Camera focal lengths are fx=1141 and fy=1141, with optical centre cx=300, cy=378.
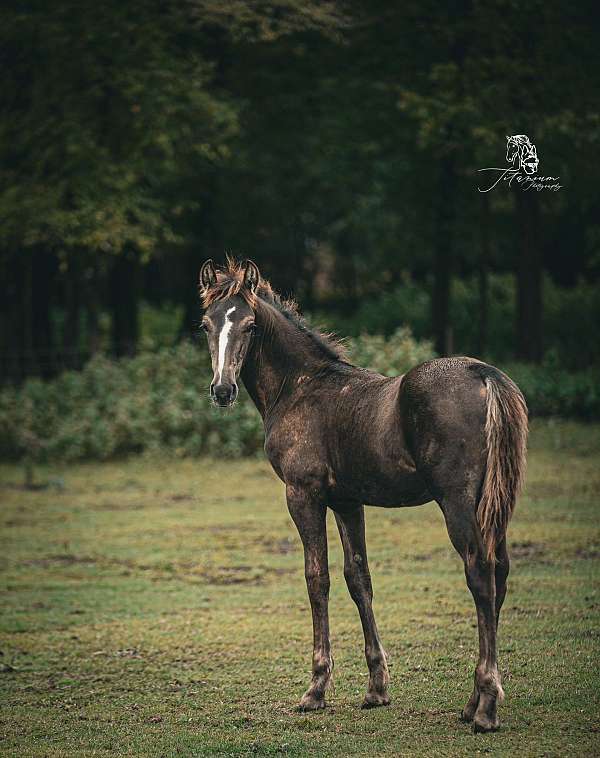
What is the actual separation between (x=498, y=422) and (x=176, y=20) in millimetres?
16137

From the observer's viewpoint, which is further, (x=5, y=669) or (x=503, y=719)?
(x=5, y=669)

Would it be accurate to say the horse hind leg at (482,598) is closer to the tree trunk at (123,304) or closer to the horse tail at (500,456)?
the horse tail at (500,456)

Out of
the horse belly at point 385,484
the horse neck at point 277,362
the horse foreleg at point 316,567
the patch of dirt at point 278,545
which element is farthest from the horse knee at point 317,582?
the patch of dirt at point 278,545

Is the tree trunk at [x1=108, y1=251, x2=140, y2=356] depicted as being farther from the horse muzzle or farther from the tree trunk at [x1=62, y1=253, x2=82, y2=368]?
the horse muzzle

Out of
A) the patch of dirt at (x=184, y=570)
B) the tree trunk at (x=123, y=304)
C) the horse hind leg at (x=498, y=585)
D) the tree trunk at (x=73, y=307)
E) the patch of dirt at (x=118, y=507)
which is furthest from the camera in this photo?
the tree trunk at (x=73, y=307)

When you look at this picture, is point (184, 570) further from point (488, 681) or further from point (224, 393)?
point (488, 681)

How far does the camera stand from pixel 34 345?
27484 mm

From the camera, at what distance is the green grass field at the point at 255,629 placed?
6699 mm

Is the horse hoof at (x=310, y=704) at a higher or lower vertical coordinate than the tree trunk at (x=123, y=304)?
lower

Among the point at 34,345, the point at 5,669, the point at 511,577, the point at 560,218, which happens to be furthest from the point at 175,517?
the point at 560,218

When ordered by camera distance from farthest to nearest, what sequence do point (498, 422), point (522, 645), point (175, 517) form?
point (175, 517)
point (522, 645)
point (498, 422)

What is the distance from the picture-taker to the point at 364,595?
7266mm

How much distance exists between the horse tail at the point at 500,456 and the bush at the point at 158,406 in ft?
42.5

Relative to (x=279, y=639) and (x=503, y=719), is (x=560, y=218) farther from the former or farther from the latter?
(x=503, y=719)
